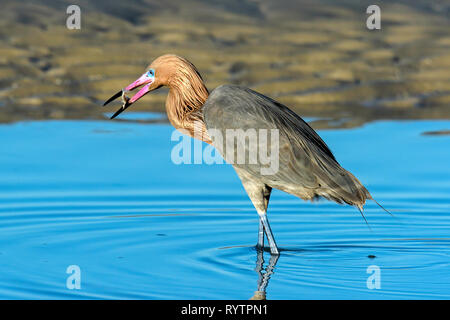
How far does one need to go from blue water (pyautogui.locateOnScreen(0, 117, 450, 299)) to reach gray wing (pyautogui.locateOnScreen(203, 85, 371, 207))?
0.54 m

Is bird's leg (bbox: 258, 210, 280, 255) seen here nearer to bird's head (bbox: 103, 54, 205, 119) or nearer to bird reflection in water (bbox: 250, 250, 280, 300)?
bird reflection in water (bbox: 250, 250, 280, 300)

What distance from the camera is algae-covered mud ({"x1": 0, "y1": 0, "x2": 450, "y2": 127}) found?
668 inches

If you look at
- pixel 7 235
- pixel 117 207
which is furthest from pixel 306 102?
pixel 7 235

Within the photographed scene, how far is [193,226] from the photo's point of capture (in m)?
8.45

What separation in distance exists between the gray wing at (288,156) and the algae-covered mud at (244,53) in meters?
6.92

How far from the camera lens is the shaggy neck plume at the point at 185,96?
7.61 m

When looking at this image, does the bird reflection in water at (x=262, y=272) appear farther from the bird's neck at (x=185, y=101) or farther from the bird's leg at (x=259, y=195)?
the bird's neck at (x=185, y=101)

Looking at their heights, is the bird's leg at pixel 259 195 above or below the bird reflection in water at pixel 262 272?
above

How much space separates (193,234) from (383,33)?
14742 mm

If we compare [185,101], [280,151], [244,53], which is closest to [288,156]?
[280,151]

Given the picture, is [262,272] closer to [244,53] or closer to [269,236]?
[269,236]

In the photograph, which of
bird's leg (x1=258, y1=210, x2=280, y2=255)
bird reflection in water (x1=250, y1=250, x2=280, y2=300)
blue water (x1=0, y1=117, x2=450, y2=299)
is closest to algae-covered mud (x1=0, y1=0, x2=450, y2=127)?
blue water (x1=0, y1=117, x2=450, y2=299)

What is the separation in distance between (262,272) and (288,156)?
2.89ft

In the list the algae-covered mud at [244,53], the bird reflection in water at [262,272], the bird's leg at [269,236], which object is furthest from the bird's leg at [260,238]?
the algae-covered mud at [244,53]
